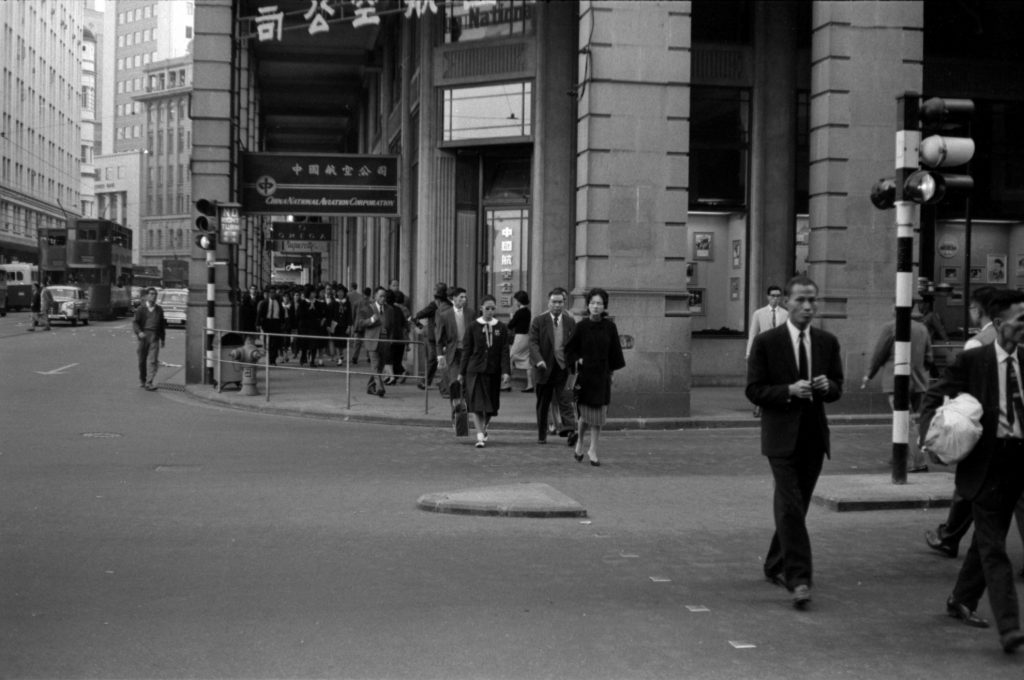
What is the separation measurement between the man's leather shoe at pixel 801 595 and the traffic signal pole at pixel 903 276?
4799mm

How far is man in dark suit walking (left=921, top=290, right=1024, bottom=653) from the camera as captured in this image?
20.7ft

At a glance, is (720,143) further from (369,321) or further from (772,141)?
(369,321)

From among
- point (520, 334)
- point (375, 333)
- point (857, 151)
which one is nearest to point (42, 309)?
point (375, 333)

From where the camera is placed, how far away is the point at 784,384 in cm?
744

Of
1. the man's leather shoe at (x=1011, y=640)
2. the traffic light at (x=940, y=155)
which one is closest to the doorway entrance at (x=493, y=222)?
the traffic light at (x=940, y=155)

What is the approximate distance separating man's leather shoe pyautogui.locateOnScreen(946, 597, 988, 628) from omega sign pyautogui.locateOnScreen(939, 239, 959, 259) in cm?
1735

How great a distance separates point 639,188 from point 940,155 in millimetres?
7271

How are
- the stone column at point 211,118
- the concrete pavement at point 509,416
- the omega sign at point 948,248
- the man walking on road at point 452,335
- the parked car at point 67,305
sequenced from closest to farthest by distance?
the concrete pavement at point 509,416 < the man walking on road at point 452,335 < the stone column at point 211,118 < the omega sign at point 948,248 < the parked car at point 67,305

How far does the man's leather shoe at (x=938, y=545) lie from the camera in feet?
28.7

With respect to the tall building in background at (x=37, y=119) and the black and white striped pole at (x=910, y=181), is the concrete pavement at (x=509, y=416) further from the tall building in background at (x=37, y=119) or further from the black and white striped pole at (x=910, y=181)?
the tall building in background at (x=37, y=119)

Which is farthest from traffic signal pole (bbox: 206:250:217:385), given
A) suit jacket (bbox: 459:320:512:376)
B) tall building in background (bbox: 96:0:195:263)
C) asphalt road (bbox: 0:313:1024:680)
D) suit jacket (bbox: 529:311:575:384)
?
tall building in background (bbox: 96:0:195:263)

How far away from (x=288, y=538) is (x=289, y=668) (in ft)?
10.8

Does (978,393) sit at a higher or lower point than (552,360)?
higher

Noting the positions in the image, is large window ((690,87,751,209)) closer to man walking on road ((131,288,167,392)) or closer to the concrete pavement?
the concrete pavement
